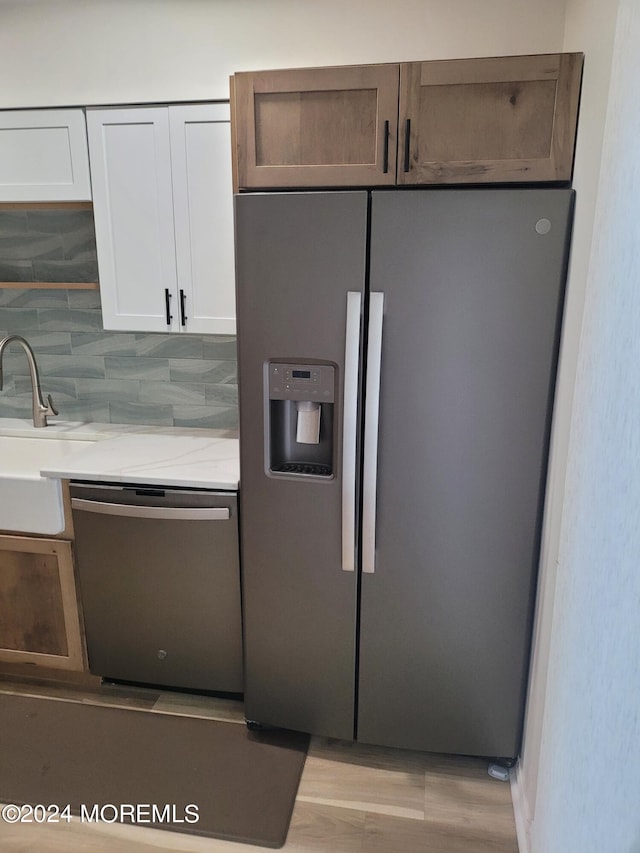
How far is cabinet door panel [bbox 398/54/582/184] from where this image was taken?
5.40ft

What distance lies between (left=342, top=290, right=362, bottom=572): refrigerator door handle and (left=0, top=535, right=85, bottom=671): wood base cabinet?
1.07 metres

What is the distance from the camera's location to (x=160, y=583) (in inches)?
87.8

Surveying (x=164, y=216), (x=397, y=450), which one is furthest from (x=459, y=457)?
(x=164, y=216)

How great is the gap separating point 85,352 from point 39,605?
1.07 m

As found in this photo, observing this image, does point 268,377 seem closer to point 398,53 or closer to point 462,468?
point 462,468

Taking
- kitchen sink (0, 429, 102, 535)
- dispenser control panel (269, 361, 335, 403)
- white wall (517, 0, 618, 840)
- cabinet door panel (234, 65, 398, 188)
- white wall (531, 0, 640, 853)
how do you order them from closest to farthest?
white wall (531, 0, 640, 853) < white wall (517, 0, 618, 840) < cabinet door panel (234, 65, 398, 188) < dispenser control panel (269, 361, 335, 403) < kitchen sink (0, 429, 102, 535)

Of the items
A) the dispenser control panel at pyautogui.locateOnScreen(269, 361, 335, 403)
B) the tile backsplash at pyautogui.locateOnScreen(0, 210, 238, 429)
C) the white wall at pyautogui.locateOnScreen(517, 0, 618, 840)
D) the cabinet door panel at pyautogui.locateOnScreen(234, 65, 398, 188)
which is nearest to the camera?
the white wall at pyautogui.locateOnScreen(517, 0, 618, 840)

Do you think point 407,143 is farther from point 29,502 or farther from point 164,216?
point 29,502

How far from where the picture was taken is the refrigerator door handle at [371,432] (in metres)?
1.75

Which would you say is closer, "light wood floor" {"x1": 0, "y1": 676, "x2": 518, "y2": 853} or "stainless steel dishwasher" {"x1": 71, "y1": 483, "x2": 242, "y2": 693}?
"light wood floor" {"x1": 0, "y1": 676, "x2": 518, "y2": 853}

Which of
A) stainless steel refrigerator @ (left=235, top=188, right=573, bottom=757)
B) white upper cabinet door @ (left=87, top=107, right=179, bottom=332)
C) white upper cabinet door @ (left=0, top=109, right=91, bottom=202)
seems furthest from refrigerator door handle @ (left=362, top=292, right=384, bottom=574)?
white upper cabinet door @ (left=0, top=109, right=91, bottom=202)

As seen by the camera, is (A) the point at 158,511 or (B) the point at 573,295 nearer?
(B) the point at 573,295

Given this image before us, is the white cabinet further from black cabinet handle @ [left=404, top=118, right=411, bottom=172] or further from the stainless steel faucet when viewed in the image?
black cabinet handle @ [left=404, top=118, right=411, bottom=172]

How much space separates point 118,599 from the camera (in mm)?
2281
